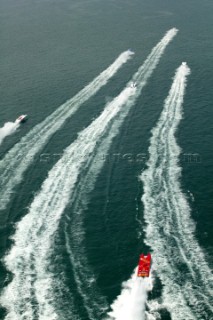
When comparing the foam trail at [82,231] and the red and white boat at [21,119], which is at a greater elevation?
the red and white boat at [21,119]

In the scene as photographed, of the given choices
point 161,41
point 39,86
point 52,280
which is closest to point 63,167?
point 52,280

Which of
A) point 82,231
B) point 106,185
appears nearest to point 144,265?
point 82,231

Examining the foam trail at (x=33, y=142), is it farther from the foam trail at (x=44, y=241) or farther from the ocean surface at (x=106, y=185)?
the foam trail at (x=44, y=241)

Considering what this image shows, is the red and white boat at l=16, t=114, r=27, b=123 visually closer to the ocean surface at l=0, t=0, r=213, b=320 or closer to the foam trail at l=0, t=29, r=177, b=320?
the ocean surface at l=0, t=0, r=213, b=320

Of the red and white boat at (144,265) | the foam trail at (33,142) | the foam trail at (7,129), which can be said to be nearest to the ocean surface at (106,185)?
the foam trail at (33,142)

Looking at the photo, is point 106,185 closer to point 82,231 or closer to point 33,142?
point 82,231
